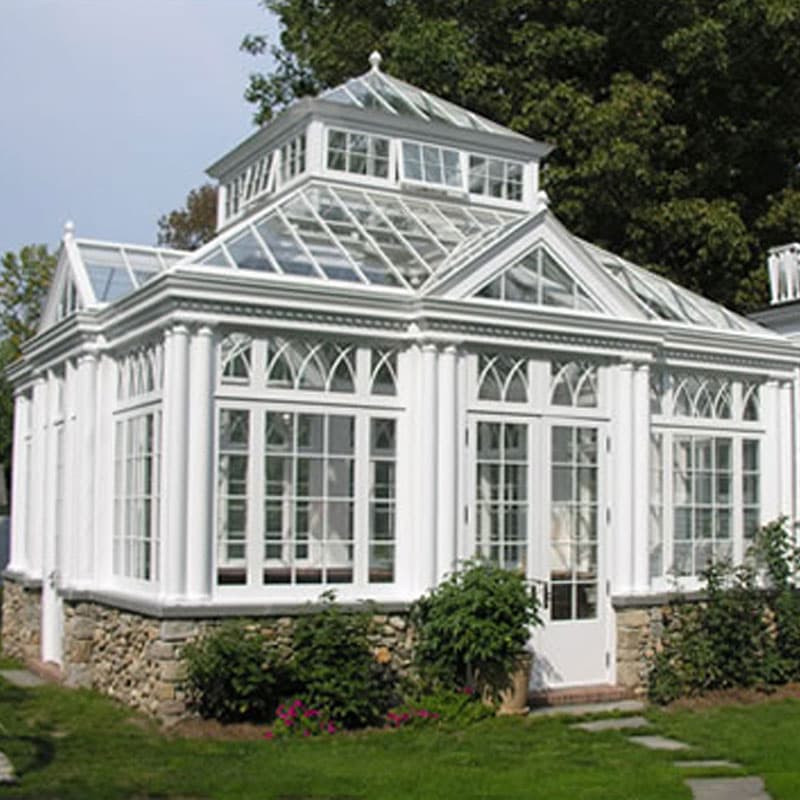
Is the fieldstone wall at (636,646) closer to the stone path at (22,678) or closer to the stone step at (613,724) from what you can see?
the stone step at (613,724)

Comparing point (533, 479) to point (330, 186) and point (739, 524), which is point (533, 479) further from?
point (330, 186)

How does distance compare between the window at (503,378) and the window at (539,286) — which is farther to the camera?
the window at (539,286)

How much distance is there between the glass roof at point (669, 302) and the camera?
1390cm

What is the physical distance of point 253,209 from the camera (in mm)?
14961

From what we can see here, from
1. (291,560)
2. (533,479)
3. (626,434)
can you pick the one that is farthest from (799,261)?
(291,560)

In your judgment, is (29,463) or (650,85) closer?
(29,463)

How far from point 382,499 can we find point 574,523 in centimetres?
212

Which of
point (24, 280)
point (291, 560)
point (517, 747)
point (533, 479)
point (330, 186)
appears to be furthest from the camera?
point (24, 280)

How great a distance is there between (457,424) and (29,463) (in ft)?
21.8

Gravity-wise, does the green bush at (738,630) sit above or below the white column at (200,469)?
below

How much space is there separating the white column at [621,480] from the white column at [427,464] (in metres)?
2.13

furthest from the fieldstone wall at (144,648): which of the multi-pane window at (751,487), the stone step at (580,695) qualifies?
the multi-pane window at (751,487)

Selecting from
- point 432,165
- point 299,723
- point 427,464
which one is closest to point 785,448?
point 427,464

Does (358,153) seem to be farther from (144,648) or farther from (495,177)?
(144,648)
